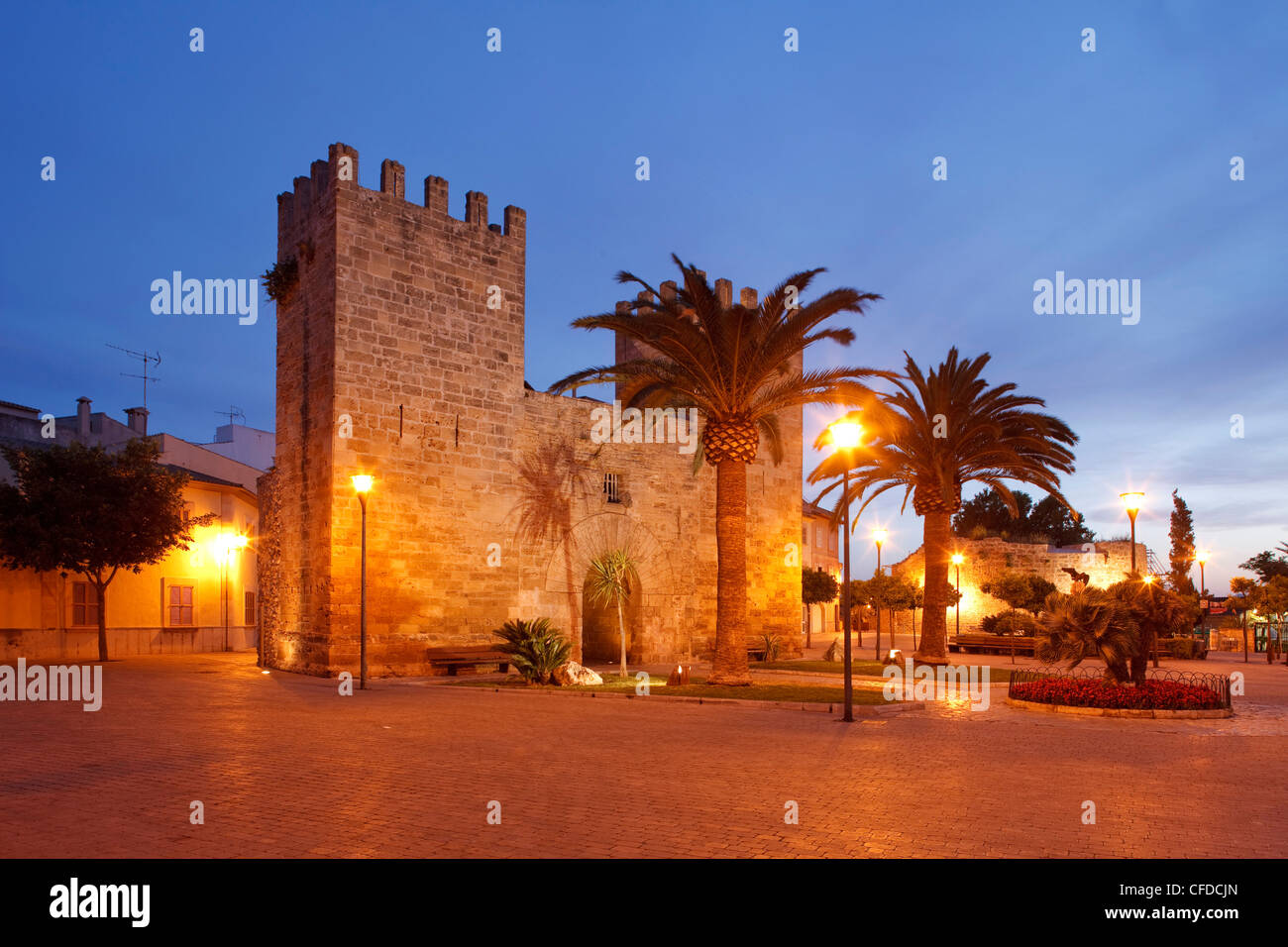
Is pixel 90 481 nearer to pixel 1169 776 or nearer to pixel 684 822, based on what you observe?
pixel 684 822

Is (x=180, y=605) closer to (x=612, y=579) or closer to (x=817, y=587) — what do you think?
(x=612, y=579)

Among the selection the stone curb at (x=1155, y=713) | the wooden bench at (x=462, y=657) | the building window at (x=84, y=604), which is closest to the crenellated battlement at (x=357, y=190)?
the wooden bench at (x=462, y=657)

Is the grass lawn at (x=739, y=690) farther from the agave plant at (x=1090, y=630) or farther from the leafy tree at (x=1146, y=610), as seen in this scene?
the leafy tree at (x=1146, y=610)

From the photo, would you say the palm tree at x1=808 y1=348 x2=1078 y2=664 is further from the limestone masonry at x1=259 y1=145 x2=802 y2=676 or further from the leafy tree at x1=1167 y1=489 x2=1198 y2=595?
the leafy tree at x1=1167 y1=489 x2=1198 y2=595

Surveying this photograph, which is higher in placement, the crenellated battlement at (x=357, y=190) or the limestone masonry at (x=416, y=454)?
the crenellated battlement at (x=357, y=190)

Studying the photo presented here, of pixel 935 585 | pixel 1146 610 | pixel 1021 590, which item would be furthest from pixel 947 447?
pixel 1021 590

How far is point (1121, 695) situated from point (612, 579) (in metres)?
10.7

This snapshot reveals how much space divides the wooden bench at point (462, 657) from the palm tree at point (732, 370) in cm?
546

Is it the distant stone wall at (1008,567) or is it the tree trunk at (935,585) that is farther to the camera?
the distant stone wall at (1008,567)

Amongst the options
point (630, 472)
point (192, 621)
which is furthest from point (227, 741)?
point (192, 621)

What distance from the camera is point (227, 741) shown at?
1065cm

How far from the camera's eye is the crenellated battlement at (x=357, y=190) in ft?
67.9

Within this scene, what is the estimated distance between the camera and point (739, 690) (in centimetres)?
1664

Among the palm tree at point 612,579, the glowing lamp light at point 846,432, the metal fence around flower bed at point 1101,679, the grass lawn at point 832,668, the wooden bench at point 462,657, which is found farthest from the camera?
the palm tree at point 612,579
